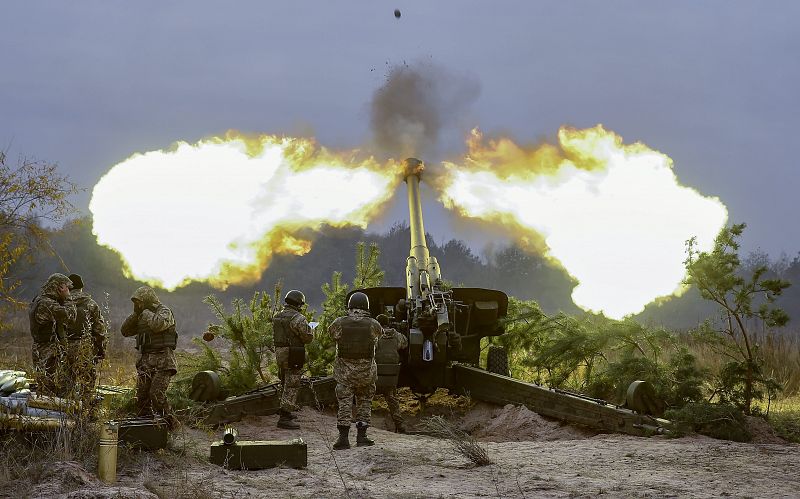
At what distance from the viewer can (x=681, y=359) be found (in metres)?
10.9

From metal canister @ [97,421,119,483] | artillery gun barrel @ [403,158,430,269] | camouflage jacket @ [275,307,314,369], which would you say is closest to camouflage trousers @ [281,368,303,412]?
camouflage jacket @ [275,307,314,369]

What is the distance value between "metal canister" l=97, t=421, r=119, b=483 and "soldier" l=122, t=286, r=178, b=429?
2.60m

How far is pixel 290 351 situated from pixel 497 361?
4.15 metres

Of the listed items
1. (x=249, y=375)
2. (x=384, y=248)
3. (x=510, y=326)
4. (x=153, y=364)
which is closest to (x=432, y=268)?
(x=510, y=326)

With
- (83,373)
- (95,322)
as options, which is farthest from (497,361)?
(83,373)

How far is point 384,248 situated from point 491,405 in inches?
1887

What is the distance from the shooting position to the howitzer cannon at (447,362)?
10414 mm

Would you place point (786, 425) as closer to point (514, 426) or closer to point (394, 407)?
point (514, 426)

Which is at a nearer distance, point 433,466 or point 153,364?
point 433,466

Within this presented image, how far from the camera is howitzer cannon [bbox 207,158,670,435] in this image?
10.4 m

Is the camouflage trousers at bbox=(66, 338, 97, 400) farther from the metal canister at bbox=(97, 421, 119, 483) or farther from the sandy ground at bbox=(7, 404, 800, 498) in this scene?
the metal canister at bbox=(97, 421, 119, 483)

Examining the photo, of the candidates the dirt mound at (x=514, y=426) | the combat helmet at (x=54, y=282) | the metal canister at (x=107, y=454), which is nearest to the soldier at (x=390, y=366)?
the dirt mound at (x=514, y=426)

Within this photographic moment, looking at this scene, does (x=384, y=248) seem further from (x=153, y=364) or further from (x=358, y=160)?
(x=153, y=364)

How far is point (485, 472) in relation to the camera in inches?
302
